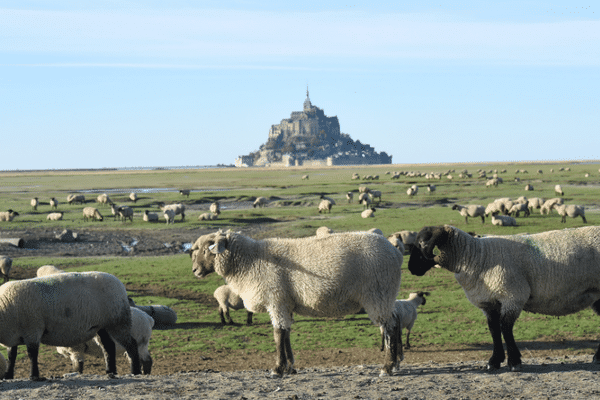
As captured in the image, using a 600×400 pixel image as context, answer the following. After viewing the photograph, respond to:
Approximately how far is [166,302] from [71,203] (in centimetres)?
3743

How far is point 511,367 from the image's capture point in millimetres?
7930

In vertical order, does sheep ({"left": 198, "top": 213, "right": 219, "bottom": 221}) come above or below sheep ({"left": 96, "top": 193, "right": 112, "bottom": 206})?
below

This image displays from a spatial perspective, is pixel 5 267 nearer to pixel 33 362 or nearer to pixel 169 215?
pixel 33 362

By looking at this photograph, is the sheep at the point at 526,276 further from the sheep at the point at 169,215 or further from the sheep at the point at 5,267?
the sheep at the point at 169,215

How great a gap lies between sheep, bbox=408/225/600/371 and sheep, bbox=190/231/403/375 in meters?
1.11

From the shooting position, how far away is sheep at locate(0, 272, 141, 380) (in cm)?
796

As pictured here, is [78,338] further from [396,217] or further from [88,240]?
[396,217]

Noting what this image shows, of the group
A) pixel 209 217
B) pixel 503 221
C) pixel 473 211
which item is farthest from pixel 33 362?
pixel 209 217

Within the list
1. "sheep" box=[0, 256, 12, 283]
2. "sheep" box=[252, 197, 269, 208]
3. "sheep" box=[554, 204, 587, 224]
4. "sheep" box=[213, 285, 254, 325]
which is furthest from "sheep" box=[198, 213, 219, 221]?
"sheep" box=[554, 204, 587, 224]

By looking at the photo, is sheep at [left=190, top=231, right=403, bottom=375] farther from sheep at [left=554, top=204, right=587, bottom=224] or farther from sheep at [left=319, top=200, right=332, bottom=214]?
sheep at [left=319, top=200, right=332, bottom=214]

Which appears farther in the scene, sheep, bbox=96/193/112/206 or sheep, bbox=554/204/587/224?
sheep, bbox=96/193/112/206

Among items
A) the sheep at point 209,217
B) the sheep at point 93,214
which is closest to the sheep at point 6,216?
the sheep at point 93,214

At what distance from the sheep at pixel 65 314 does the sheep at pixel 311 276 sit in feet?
6.08

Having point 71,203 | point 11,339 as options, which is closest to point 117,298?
point 11,339
